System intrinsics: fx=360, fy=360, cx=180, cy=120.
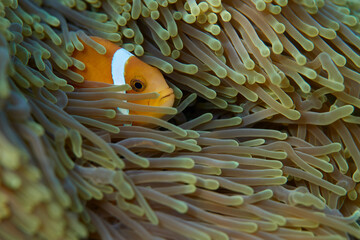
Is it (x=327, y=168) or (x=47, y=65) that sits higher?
(x=327, y=168)

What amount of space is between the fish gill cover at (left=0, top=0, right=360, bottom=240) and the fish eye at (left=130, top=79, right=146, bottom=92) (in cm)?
8

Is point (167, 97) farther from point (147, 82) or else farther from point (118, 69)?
point (118, 69)

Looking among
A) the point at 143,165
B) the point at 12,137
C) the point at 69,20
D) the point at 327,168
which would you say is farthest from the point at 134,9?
the point at 327,168

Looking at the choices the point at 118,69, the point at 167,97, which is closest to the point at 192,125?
the point at 167,97

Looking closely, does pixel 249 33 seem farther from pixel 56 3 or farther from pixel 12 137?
pixel 12 137

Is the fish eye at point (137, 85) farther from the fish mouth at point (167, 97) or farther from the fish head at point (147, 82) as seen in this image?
the fish mouth at point (167, 97)

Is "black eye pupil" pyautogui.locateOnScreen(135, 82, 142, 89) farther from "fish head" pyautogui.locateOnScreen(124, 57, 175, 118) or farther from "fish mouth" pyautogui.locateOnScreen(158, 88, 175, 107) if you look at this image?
"fish mouth" pyautogui.locateOnScreen(158, 88, 175, 107)

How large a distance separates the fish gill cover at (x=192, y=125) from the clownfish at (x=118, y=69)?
0.12 ft

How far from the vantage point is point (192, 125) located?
1.41m

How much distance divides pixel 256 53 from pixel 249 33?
83 millimetres

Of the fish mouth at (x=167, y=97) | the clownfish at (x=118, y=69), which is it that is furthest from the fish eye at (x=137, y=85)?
the fish mouth at (x=167, y=97)

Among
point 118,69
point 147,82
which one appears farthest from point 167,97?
point 118,69

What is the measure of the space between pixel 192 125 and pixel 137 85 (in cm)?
28

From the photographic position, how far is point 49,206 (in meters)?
0.80
